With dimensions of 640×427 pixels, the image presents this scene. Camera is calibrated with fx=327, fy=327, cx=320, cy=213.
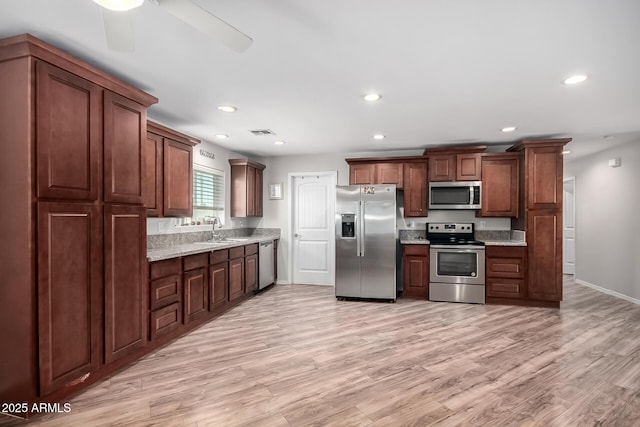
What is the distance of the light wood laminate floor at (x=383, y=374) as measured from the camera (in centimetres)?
209

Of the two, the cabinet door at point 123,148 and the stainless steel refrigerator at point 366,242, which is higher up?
the cabinet door at point 123,148

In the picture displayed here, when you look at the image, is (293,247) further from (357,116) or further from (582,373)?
(582,373)

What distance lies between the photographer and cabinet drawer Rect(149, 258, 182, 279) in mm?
3006

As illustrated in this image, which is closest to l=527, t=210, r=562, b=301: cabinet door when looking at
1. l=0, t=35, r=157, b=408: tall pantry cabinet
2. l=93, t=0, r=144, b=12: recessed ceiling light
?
l=0, t=35, r=157, b=408: tall pantry cabinet

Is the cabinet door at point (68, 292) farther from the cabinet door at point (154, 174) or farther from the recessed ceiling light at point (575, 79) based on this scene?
the recessed ceiling light at point (575, 79)

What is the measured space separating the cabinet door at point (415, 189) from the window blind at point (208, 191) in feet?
9.76

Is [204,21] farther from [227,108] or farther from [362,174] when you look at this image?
[362,174]

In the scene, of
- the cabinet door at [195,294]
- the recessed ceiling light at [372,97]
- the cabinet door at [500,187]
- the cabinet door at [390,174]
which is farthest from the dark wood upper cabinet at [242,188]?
the cabinet door at [500,187]

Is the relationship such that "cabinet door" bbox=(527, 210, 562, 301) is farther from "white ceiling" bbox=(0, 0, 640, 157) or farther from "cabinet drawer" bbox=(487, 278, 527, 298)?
"white ceiling" bbox=(0, 0, 640, 157)

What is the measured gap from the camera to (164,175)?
3.54 metres

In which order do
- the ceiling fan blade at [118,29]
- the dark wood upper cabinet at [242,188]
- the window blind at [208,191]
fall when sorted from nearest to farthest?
the ceiling fan blade at [118,29]
the window blind at [208,191]
the dark wood upper cabinet at [242,188]

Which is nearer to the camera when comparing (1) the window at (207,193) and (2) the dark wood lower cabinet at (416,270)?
(1) the window at (207,193)

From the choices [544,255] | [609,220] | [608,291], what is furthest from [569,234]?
[544,255]

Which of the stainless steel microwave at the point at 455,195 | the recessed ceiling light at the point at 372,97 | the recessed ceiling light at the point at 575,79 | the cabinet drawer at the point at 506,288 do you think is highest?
the recessed ceiling light at the point at 575,79
